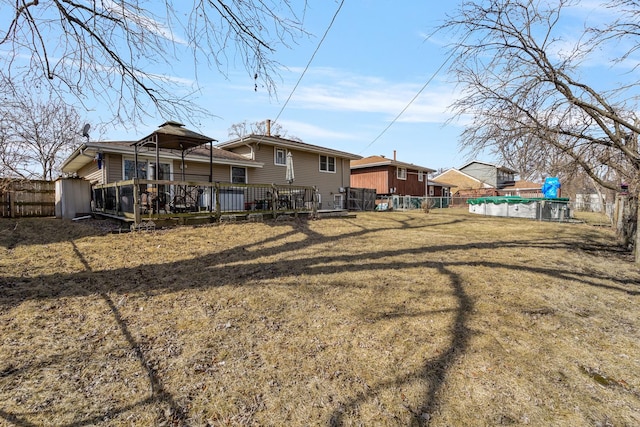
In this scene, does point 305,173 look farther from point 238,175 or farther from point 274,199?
point 274,199

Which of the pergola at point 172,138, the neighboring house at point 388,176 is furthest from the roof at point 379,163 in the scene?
the pergola at point 172,138

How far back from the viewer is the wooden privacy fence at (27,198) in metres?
11.5

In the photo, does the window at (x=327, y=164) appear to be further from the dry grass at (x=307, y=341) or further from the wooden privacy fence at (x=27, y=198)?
the dry grass at (x=307, y=341)

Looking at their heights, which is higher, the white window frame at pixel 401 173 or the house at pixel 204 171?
the white window frame at pixel 401 173

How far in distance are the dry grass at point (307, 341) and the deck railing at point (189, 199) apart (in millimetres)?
2268

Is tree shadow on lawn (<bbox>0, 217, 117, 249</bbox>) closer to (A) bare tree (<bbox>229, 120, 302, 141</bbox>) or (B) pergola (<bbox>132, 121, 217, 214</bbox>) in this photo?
(B) pergola (<bbox>132, 121, 217, 214</bbox>)

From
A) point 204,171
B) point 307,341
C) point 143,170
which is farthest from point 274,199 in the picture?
point 307,341

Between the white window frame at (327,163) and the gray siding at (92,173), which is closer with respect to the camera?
the gray siding at (92,173)

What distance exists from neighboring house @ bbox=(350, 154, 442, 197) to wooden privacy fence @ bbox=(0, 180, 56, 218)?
Result: 22.8 m

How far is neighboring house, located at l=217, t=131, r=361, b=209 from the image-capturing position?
654 inches

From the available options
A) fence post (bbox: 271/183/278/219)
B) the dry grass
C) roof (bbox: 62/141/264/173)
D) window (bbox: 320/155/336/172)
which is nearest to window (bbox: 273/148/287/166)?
roof (bbox: 62/141/264/173)

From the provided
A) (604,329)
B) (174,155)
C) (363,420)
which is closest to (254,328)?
(363,420)

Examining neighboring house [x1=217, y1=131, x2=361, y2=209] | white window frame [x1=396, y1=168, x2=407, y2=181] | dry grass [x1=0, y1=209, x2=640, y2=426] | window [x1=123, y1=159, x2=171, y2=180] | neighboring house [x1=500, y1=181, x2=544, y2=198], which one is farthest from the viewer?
neighboring house [x1=500, y1=181, x2=544, y2=198]

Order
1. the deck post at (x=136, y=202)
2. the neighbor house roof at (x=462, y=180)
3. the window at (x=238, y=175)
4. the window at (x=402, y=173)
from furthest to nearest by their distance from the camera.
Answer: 1. the neighbor house roof at (x=462, y=180)
2. the window at (x=402, y=173)
3. the window at (x=238, y=175)
4. the deck post at (x=136, y=202)
